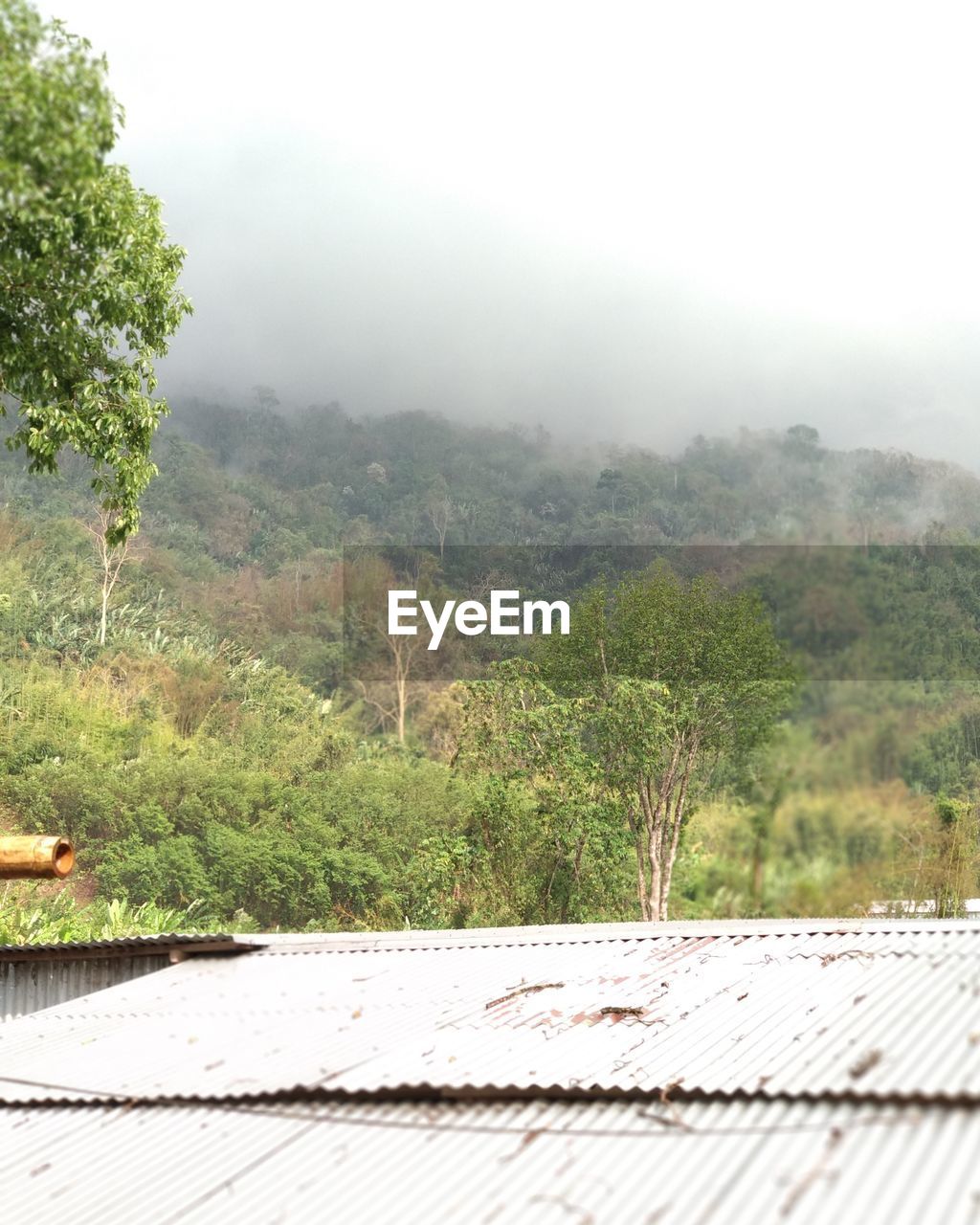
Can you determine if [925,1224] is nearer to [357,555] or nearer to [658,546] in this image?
[658,546]

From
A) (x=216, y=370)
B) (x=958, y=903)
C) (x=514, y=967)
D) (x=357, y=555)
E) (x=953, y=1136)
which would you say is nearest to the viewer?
(x=953, y=1136)

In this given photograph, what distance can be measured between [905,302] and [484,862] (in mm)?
30001

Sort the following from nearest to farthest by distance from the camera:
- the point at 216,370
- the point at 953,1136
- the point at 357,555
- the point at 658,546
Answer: the point at 953,1136 → the point at 658,546 → the point at 357,555 → the point at 216,370

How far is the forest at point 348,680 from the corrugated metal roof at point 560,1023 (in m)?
2.75

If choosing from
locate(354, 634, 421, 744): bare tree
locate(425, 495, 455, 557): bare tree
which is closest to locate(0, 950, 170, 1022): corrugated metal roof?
locate(354, 634, 421, 744): bare tree

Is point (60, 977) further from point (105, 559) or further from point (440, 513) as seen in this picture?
point (440, 513)

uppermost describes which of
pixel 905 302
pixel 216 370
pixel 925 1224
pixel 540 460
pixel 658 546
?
pixel 905 302

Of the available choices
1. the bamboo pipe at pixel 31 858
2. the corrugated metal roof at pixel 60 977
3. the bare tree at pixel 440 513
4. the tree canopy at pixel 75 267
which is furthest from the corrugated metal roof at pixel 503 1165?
the bare tree at pixel 440 513

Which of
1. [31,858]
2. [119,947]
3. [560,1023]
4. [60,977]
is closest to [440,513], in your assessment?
[60,977]

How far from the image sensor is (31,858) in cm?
623

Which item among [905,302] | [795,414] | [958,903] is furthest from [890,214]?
[958,903]

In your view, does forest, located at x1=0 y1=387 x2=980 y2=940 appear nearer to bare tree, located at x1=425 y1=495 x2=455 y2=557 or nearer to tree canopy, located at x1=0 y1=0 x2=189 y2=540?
bare tree, located at x1=425 y1=495 x2=455 y2=557

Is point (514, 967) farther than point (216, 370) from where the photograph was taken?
No

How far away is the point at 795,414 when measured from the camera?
3834cm
